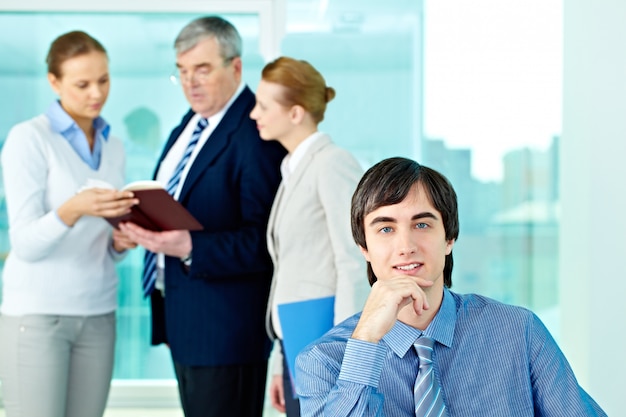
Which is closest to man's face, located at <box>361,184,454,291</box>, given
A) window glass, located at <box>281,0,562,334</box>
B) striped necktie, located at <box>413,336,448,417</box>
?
striped necktie, located at <box>413,336,448,417</box>

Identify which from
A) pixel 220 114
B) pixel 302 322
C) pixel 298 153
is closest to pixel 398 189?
pixel 302 322

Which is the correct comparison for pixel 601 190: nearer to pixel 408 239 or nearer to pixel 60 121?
pixel 408 239

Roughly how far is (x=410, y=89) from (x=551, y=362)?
2.57m

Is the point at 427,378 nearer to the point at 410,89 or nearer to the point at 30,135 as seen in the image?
the point at 30,135

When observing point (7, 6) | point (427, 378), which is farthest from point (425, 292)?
point (7, 6)

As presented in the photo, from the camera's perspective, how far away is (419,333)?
1.60 meters

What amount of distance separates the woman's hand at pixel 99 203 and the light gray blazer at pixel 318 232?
522 millimetres

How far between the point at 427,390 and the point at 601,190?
5.51ft

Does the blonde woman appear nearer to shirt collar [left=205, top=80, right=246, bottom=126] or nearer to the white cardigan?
the white cardigan

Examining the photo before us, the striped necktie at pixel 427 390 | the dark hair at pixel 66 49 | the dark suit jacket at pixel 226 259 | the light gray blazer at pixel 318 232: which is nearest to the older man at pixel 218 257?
the dark suit jacket at pixel 226 259

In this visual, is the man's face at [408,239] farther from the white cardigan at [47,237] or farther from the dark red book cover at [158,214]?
the white cardigan at [47,237]

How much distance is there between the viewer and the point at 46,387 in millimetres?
2752

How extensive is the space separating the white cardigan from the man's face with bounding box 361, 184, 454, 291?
146 centimetres

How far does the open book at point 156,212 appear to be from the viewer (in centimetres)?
262
